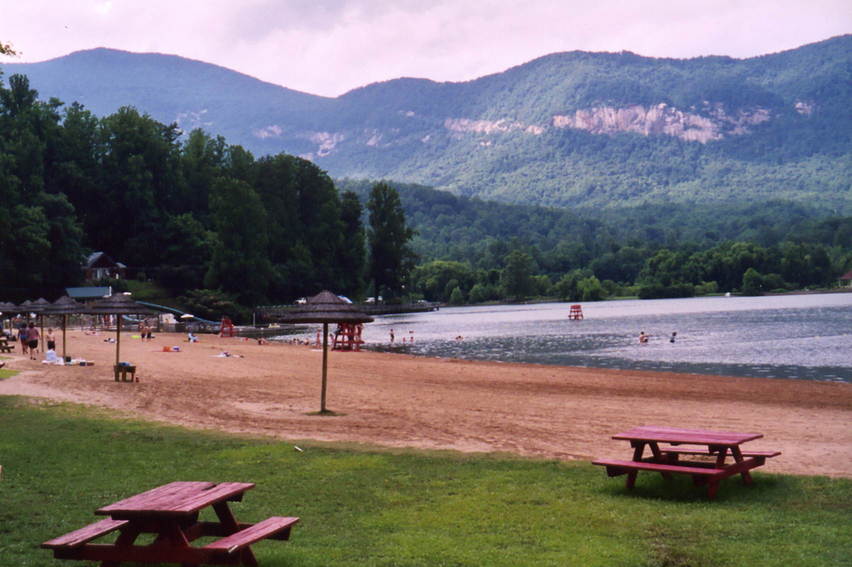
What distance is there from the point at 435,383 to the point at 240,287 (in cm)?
6942

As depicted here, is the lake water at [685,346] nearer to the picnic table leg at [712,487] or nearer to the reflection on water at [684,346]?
the reflection on water at [684,346]

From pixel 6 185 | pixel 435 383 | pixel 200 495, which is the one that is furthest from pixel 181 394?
pixel 6 185

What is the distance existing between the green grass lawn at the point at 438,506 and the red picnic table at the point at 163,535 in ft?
1.88

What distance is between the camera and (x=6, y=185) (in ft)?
240

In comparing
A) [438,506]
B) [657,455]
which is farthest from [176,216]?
[438,506]

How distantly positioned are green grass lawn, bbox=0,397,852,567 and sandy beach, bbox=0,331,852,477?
1.89 meters

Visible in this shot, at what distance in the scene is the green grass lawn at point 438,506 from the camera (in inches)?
299

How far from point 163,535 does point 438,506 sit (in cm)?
360

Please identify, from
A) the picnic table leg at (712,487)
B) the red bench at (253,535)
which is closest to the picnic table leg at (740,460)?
the picnic table leg at (712,487)

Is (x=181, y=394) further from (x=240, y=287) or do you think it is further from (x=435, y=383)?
(x=240, y=287)

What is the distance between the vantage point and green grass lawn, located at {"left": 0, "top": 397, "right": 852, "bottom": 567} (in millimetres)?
7598

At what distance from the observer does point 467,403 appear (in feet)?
72.7

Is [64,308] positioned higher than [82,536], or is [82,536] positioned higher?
[64,308]

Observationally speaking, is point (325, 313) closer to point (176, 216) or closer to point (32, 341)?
point (32, 341)
